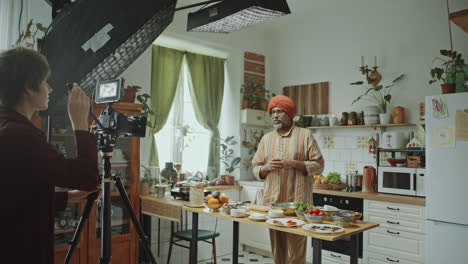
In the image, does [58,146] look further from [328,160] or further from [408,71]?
[408,71]

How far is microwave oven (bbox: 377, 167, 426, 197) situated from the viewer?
3465mm

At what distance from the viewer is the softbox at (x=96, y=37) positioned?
4.10 ft

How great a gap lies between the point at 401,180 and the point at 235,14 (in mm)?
2346

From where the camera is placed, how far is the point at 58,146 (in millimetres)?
3076

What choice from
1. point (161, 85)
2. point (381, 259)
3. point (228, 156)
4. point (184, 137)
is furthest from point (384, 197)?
point (161, 85)

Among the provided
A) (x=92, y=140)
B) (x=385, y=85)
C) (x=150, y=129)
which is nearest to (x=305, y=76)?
(x=385, y=85)

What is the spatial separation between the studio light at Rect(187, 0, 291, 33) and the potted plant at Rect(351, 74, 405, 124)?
2.10 m

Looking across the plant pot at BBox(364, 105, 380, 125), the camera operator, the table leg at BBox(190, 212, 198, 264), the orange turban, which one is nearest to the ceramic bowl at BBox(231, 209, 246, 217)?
the table leg at BBox(190, 212, 198, 264)

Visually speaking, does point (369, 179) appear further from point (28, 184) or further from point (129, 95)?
point (28, 184)

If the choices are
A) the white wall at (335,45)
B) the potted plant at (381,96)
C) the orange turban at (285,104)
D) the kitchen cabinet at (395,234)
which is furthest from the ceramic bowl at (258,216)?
the potted plant at (381,96)

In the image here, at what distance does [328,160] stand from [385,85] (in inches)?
43.1

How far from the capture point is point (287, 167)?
8.99 feet

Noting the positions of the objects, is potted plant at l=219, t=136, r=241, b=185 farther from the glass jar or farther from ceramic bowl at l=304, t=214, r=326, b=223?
ceramic bowl at l=304, t=214, r=326, b=223

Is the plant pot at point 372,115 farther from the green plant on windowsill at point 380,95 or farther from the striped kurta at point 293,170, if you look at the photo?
the striped kurta at point 293,170
